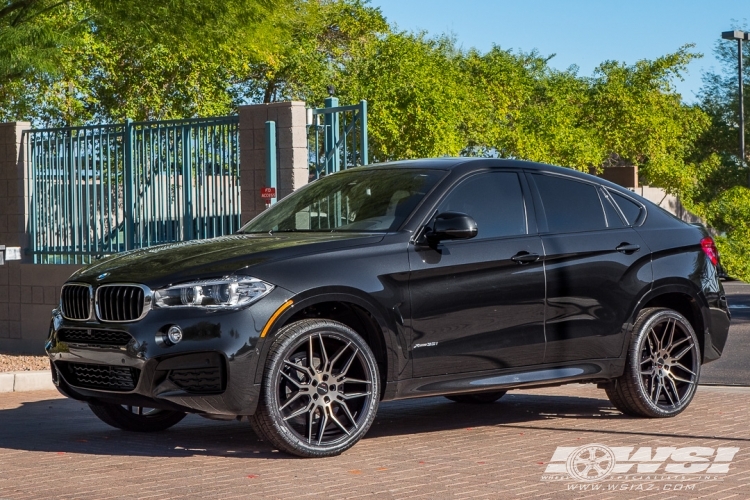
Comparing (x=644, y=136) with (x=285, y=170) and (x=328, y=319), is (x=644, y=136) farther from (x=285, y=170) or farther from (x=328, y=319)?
(x=328, y=319)

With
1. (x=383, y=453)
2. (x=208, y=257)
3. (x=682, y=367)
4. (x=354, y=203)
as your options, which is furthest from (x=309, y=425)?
(x=682, y=367)

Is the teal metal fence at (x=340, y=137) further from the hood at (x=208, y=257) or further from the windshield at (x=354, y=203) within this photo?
the hood at (x=208, y=257)

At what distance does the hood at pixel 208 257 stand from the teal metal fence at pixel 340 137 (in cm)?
548

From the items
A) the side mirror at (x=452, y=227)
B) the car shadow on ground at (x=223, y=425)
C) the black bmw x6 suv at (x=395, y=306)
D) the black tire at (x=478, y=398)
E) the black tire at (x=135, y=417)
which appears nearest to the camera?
the black bmw x6 suv at (x=395, y=306)

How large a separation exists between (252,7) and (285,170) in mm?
2160

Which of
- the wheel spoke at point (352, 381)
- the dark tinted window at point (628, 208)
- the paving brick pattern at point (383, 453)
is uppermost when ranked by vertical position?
the dark tinted window at point (628, 208)

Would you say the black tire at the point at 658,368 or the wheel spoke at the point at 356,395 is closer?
the wheel spoke at the point at 356,395

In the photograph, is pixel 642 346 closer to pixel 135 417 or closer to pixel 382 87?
pixel 135 417

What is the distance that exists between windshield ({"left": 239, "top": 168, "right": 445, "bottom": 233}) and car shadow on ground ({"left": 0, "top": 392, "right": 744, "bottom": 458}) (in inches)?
54.7

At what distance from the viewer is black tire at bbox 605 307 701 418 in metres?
8.32

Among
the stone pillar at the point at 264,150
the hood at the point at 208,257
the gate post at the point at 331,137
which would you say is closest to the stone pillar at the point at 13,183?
the stone pillar at the point at 264,150

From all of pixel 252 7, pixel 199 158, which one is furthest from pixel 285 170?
pixel 252 7

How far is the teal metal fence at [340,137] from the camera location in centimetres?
1298

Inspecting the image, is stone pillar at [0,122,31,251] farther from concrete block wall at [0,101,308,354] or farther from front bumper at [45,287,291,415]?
front bumper at [45,287,291,415]
